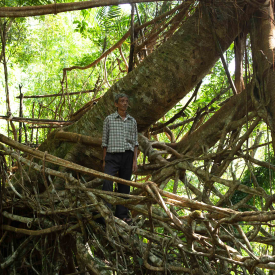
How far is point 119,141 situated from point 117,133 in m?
0.06

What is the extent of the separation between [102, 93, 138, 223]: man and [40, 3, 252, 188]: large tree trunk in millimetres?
170

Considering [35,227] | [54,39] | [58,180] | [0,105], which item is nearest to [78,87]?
[0,105]

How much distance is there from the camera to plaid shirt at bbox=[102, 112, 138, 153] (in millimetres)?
2637

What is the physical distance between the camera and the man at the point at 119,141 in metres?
2.64

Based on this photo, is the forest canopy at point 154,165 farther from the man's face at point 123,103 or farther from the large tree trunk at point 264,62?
the man's face at point 123,103

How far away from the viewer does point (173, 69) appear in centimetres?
272

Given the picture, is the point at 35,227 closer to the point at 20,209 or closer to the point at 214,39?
the point at 20,209

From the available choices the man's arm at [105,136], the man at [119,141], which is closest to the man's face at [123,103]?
the man at [119,141]

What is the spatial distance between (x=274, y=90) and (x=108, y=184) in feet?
4.32

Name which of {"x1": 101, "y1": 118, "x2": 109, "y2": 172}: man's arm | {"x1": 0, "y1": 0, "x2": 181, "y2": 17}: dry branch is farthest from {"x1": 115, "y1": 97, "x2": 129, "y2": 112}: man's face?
{"x1": 0, "y1": 0, "x2": 181, "y2": 17}: dry branch

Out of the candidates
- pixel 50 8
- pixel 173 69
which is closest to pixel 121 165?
pixel 173 69

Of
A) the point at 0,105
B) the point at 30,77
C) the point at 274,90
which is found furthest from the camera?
the point at 30,77

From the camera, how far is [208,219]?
4.98 feet

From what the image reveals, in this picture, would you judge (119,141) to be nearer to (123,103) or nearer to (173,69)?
(123,103)
